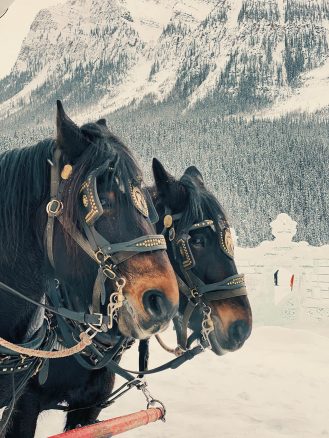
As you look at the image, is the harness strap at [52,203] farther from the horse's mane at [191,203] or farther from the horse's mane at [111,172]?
the horse's mane at [191,203]

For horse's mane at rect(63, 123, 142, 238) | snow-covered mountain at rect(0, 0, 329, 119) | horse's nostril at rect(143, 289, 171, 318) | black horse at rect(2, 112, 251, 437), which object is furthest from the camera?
snow-covered mountain at rect(0, 0, 329, 119)

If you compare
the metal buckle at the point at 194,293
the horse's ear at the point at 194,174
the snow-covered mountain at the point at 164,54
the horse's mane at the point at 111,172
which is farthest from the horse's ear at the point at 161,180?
the snow-covered mountain at the point at 164,54

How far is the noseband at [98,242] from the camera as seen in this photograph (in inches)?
73.0

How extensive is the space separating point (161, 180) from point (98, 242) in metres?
1.70

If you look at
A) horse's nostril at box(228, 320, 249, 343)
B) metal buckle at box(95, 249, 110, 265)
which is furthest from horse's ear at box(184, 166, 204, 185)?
metal buckle at box(95, 249, 110, 265)

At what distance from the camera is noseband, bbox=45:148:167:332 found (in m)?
1.85

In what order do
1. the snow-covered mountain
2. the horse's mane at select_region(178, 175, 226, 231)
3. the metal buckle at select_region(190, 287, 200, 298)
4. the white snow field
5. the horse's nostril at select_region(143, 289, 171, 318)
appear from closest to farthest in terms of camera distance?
1. the horse's nostril at select_region(143, 289, 171, 318)
2. the metal buckle at select_region(190, 287, 200, 298)
3. the horse's mane at select_region(178, 175, 226, 231)
4. the white snow field
5. the snow-covered mountain

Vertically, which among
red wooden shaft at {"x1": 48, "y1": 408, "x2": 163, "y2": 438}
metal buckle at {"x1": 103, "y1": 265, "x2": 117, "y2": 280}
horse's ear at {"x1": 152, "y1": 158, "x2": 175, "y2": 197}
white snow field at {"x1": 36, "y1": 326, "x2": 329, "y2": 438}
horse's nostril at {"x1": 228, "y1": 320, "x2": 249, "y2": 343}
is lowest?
white snow field at {"x1": 36, "y1": 326, "x2": 329, "y2": 438}

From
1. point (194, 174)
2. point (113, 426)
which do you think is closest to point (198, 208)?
point (194, 174)

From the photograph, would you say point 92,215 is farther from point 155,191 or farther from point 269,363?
point 269,363

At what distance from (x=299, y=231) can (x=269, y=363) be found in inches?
456

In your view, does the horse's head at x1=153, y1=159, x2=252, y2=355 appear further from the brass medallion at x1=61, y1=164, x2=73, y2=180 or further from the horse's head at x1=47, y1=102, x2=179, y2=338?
the brass medallion at x1=61, y1=164, x2=73, y2=180

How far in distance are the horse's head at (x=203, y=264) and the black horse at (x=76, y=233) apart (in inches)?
47.7

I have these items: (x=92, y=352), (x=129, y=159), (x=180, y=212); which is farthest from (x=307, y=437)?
(x=129, y=159)
